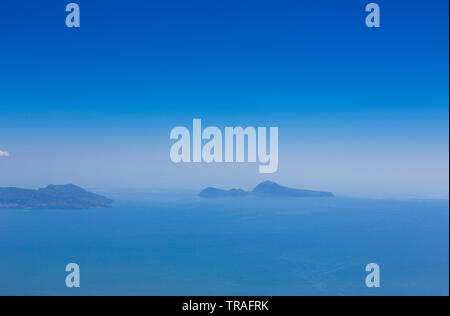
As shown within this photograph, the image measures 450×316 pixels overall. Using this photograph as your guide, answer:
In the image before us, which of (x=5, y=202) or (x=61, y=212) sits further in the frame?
(x=61, y=212)

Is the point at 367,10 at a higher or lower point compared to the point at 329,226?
higher
